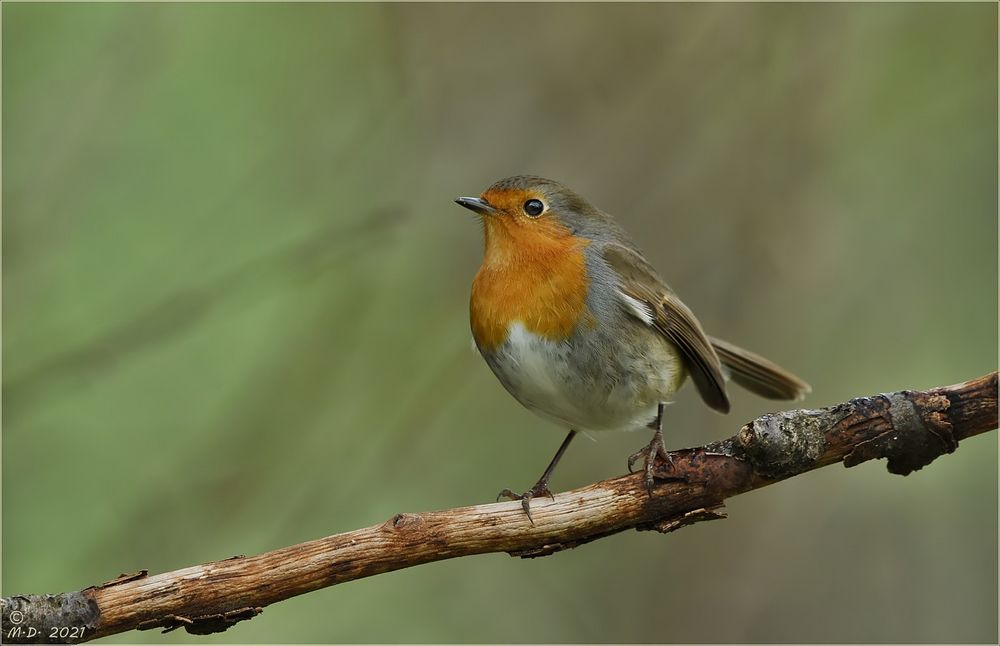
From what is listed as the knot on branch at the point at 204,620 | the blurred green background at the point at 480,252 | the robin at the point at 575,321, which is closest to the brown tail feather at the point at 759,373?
the robin at the point at 575,321

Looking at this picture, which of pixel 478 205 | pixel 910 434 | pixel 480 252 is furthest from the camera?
pixel 480 252

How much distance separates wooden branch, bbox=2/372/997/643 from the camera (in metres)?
2.72

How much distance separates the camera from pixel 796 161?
5.56 meters

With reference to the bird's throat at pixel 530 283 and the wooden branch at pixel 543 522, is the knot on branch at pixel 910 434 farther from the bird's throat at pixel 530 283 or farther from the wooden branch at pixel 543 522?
the bird's throat at pixel 530 283

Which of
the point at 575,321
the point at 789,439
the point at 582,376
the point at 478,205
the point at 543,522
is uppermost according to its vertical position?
the point at 478,205

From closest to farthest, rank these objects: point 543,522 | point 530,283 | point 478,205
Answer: point 543,522
point 530,283
point 478,205

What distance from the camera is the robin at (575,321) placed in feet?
12.5

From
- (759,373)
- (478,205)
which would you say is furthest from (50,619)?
(759,373)

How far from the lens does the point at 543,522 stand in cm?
296

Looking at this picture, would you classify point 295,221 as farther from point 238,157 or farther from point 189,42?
point 189,42

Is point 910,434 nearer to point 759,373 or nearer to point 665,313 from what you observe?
point 665,313

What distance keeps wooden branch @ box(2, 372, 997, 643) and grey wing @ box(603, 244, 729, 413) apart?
100 centimetres

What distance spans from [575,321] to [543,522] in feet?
3.49

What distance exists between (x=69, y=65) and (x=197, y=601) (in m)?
2.85
